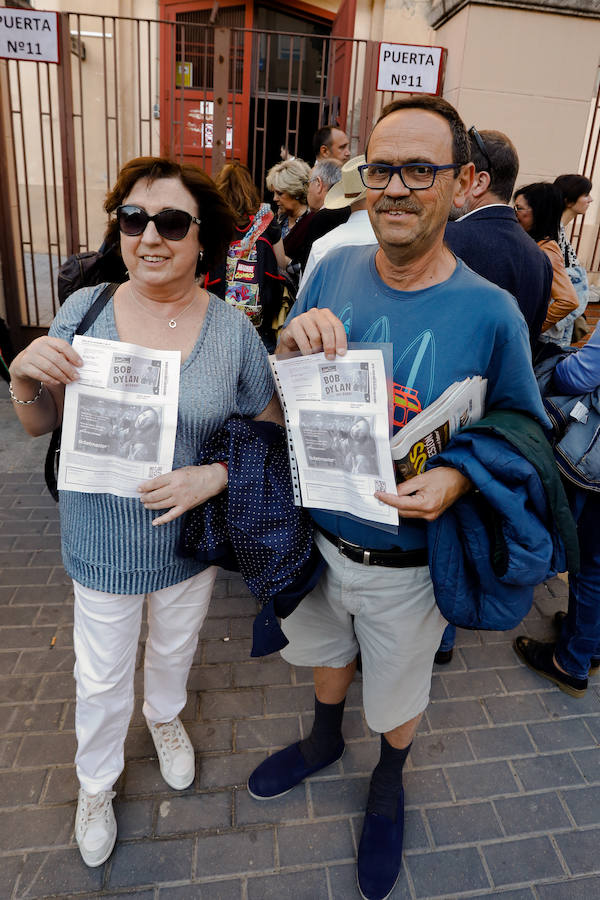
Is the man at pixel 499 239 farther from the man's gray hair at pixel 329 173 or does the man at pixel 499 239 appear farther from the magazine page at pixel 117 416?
the man's gray hair at pixel 329 173

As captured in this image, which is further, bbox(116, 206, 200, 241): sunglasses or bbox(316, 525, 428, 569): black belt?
Answer: bbox(316, 525, 428, 569): black belt

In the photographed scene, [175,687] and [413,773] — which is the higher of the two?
[175,687]

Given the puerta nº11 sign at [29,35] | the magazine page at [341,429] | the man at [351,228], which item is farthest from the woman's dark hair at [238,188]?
the puerta nº11 sign at [29,35]

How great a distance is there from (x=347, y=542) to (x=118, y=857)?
4.49 feet

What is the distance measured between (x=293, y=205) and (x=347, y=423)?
4036 millimetres

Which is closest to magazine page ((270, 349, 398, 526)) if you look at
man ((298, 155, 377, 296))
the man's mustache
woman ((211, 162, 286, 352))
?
the man's mustache

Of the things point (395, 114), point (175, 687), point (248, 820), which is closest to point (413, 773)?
point (248, 820)

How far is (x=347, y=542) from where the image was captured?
1.87 metres

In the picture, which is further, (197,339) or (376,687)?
(376,687)

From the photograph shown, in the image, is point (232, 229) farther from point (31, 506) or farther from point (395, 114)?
point (31, 506)

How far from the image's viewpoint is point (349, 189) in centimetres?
323

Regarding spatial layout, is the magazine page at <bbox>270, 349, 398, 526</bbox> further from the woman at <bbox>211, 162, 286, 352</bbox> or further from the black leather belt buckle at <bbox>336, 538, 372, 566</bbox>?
the woman at <bbox>211, 162, 286, 352</bbox>

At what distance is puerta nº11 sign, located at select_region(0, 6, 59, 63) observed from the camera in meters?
5.74

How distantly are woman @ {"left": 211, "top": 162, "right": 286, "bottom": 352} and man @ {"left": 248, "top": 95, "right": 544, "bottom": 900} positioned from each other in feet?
6.77
